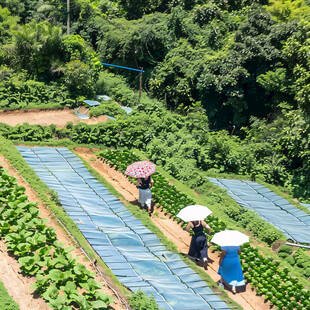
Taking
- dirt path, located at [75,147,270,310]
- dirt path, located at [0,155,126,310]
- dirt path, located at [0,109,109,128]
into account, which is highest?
dirt path, located at [0,109,109,128]

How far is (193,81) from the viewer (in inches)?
982

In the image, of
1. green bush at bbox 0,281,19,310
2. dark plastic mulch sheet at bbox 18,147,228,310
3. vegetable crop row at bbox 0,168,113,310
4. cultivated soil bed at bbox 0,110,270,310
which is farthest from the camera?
dark plastic mulch sheet at bbox 18,147,228,310

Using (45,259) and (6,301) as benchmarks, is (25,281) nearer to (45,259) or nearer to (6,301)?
(45,259)

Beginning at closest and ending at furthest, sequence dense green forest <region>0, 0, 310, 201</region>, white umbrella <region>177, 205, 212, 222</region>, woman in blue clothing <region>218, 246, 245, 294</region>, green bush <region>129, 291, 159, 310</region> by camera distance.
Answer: green bush <region>129, 291, 159, 310</region>, woman in blue clothing <region>218, 246, 245, 294</region>, white umbrella <region>177, 205, 212, 222</region>, dense green forest <region>0, 0, 310, 201</region>

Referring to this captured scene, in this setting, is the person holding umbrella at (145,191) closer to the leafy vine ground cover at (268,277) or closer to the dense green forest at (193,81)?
the leafy vine ground cover at (268,277)

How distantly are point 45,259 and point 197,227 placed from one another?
133 inches

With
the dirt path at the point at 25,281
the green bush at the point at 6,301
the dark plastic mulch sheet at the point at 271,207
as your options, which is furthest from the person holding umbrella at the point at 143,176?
the green bush at the point at 6,301

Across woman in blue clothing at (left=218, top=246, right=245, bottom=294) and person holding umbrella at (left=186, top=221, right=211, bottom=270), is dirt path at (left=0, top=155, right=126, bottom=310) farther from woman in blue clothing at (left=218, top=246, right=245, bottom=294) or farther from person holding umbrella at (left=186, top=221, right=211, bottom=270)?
woman in blue clothing at (left=218, top=246, right=245, bottom=294)

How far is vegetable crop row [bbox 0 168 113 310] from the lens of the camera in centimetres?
803

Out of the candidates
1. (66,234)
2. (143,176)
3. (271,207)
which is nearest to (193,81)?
(271,207)

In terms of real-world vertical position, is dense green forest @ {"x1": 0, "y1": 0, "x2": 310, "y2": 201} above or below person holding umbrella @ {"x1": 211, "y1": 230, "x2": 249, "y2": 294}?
above

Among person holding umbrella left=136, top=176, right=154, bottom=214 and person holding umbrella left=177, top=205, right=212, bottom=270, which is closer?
person holding umbrella left=177, top=205, right=212, bottom=270

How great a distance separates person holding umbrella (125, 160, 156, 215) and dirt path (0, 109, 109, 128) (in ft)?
24.8

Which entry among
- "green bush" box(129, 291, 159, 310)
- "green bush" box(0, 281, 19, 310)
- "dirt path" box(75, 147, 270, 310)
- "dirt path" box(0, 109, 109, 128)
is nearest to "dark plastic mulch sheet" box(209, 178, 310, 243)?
"dirt path" box(75, 147, 270, 310)
